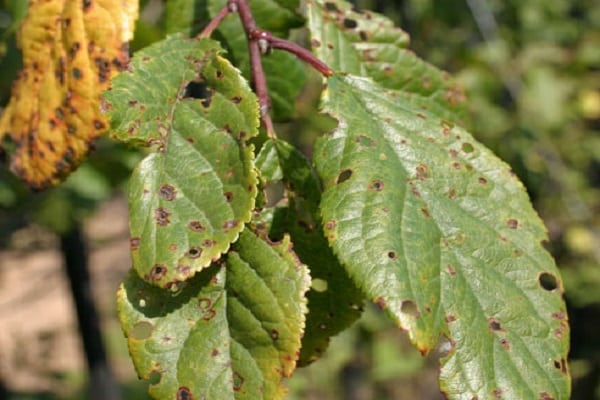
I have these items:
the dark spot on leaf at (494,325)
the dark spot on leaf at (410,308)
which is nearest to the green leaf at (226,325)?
the dark spot on leaf at (410,308)

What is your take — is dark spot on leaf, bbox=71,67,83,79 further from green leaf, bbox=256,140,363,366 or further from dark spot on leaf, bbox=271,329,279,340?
dark spot on leaf, bbox=271,329,279,340

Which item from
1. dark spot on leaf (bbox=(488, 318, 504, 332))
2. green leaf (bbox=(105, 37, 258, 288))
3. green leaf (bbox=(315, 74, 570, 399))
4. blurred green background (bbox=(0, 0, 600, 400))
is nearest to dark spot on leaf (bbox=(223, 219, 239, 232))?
green leaf (bbox=(105, 37, 258, 288))

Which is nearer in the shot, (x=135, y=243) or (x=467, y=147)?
(x=135, y=243)

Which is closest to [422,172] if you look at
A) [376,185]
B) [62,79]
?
[376,185]

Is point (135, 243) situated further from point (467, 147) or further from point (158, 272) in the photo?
point (467, 147)

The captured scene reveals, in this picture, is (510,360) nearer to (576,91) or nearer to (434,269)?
(434,269)

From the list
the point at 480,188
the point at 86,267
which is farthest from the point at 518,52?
the point at 480,188
